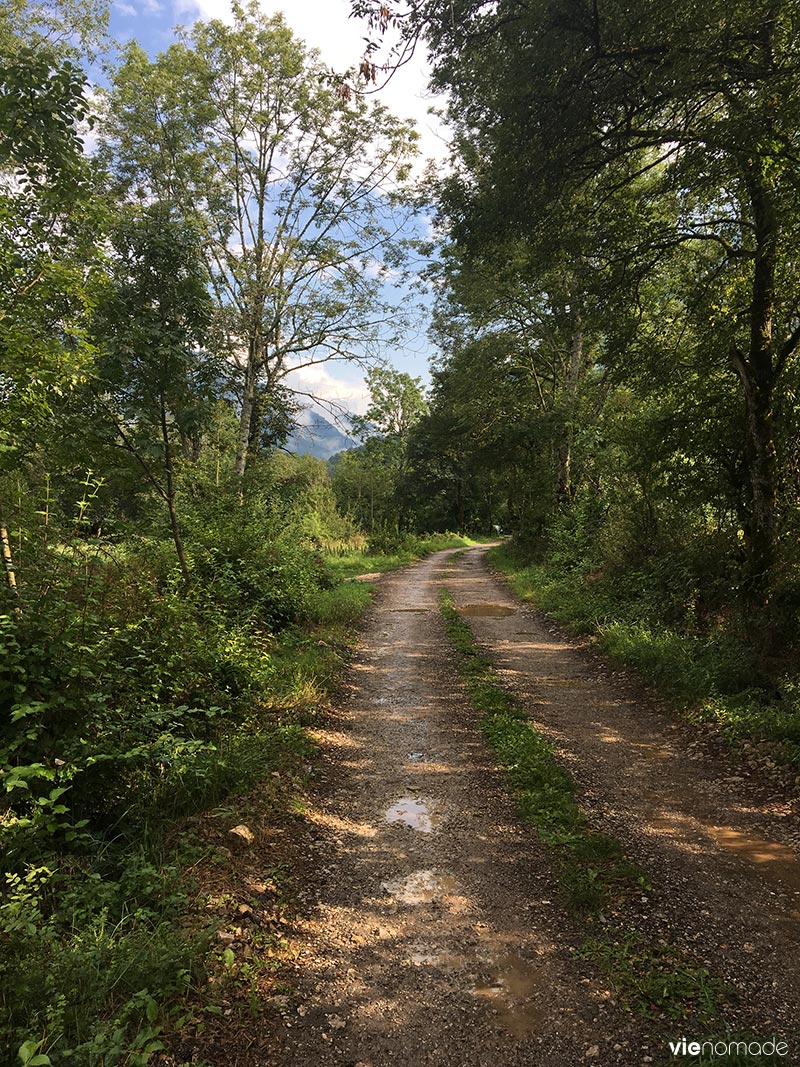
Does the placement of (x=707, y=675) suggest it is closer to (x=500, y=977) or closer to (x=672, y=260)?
(x=500, y=977)

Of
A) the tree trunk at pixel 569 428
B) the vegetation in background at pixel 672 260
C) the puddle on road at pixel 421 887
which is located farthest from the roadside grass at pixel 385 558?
the puddle on road at pixel 421 887

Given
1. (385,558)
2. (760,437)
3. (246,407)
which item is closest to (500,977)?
(760,437)

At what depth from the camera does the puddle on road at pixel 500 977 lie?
8.35 ft

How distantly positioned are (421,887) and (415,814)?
860 mm

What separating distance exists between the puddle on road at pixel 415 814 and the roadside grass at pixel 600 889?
0.74 m

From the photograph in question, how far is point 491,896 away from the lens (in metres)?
3.40

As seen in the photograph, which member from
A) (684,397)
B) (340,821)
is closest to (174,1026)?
(340,821)

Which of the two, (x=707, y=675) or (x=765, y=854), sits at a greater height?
(x=707, y=675)

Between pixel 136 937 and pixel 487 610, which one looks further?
pixel 487 610

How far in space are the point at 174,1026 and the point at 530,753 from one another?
11.9 feet

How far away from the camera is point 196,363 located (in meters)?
6.25

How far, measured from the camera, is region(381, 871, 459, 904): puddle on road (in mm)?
3400

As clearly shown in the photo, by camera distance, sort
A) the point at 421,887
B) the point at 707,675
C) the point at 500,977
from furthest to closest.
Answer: the point at 707,675
the point at 421,887
the point at 500,977

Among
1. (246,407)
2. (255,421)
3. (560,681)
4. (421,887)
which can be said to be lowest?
(421,887)
